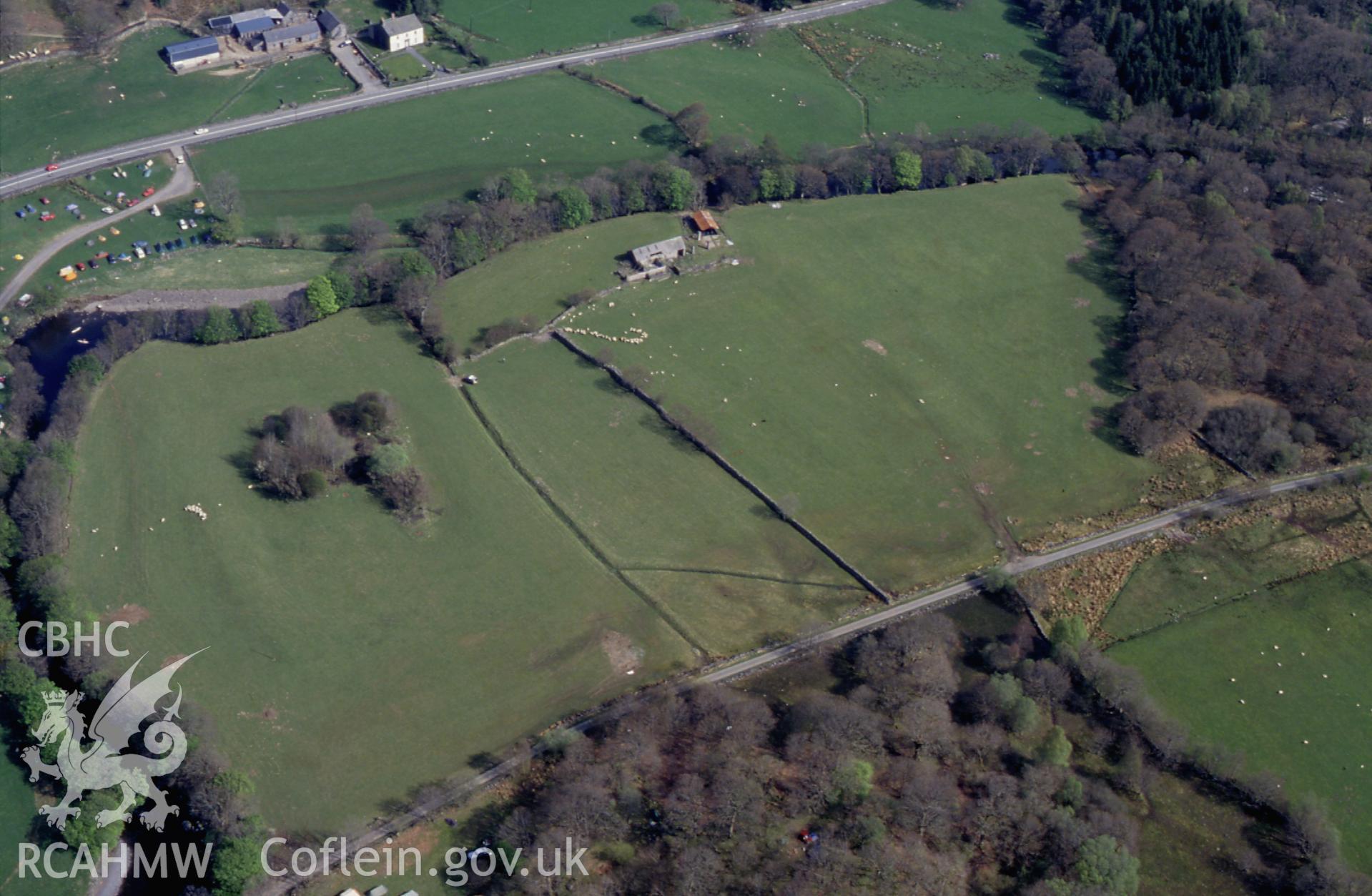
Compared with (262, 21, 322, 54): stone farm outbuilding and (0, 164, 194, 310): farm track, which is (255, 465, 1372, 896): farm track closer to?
(0, 164, 194, 310): farm track

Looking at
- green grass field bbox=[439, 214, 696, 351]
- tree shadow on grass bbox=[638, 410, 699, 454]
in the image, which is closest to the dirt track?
green grass field bbox=[439, 214, 696, 351]

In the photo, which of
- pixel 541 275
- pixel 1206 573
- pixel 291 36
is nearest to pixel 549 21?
pixel 291 36

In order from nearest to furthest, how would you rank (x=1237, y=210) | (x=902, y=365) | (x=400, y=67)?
(x=902, y=365)
(x=1237, y=210)
(x=400, y=67)

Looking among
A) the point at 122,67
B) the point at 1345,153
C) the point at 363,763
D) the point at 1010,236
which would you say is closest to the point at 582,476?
the point at 363,763

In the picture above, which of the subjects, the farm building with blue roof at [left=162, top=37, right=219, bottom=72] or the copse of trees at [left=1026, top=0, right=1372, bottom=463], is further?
the farm building with blue roof at [left=162, top=37, right=219, bottom=72]

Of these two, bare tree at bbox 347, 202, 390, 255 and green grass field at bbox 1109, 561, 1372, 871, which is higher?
bare tree at bbox 347, 202, 390, 255

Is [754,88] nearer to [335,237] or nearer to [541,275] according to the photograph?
[541,275]

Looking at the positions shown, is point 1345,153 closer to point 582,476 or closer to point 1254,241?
point 1254,241
